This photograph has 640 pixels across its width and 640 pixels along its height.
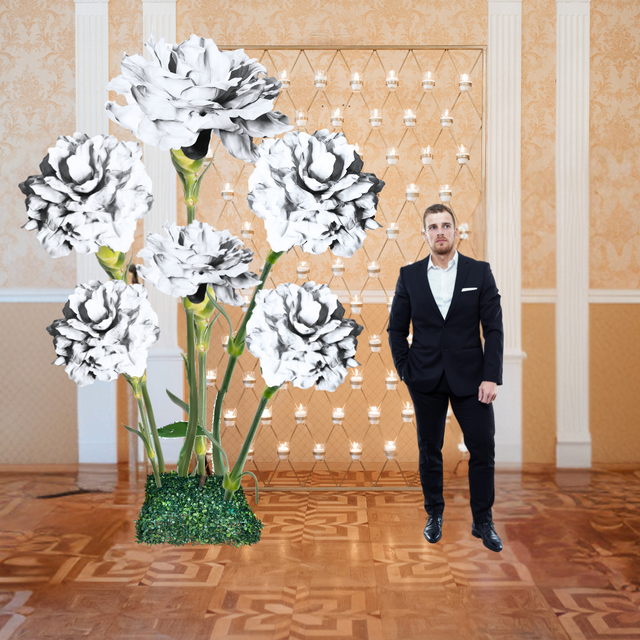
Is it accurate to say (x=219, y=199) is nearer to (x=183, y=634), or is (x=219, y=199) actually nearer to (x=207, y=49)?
(x=183, y=634)

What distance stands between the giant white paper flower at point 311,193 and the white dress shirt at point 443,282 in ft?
7.30

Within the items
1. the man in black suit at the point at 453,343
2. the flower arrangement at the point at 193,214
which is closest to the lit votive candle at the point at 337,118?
the man in black suit at the point at 453,343

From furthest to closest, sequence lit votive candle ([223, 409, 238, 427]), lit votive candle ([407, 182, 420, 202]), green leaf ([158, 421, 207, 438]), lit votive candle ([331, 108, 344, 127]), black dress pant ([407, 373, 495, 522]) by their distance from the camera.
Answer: lit votive candle ([407, 182, 420, 202]), lit votive candle ([331, 108, 344, 127]), lit votive candle ([223, 409, 238, 427]), black dress pant ([407, 373, 495, 522]), green leaf ([158, 421, 207, 438])

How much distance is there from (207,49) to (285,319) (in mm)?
192

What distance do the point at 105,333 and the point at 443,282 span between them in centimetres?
230

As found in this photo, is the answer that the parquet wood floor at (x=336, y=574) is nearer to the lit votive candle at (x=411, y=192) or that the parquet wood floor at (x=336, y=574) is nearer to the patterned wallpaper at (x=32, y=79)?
the lit votive candle at (x=411, y=192)

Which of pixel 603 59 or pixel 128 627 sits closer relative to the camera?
pixel 128 627

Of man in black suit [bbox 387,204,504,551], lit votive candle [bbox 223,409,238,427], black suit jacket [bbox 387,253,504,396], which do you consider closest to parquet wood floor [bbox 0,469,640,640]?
man in black suit [bbox 387,204,504,551]

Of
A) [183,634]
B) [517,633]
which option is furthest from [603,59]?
[183,634]

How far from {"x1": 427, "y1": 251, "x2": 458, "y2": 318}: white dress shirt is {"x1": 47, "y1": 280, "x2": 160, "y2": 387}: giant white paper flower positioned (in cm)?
225

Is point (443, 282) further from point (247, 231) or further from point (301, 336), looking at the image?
point (301, 336)

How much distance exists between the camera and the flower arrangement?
1.55 feet

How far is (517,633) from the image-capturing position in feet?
6.75

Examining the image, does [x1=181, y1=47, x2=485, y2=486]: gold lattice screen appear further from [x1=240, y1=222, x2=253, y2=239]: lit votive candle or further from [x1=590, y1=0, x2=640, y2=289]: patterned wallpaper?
[x1=590, y1=0, x2=640, y2=289]: patterned wallpaper
